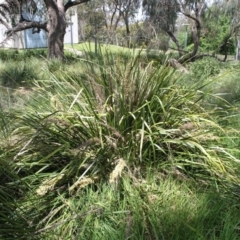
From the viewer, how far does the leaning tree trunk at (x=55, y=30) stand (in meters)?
10.4

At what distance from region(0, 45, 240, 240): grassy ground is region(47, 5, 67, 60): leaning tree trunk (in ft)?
25.7

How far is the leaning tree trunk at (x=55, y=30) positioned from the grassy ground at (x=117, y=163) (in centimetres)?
785

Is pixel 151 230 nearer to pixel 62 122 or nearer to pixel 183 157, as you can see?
pixel 183 157

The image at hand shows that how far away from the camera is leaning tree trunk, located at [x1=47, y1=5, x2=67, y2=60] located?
409 inches

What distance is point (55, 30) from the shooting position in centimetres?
1059

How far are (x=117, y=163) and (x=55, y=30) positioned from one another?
372 inches

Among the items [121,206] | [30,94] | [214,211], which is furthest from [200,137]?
[30,94]

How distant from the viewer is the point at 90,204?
191 cm

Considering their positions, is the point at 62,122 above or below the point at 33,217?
above

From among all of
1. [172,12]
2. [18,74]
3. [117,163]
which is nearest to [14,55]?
[18,74]

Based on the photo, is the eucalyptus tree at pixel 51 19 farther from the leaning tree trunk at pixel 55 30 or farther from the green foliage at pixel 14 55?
the green foliage at pixel 14 55

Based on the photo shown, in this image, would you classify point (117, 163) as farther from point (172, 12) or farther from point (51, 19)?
point (172, 12)

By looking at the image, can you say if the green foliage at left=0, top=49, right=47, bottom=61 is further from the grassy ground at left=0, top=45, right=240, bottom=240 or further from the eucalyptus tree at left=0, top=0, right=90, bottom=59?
the grassy ground at left=0, top=45, right=240, bottom=240

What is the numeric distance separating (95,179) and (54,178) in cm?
29
